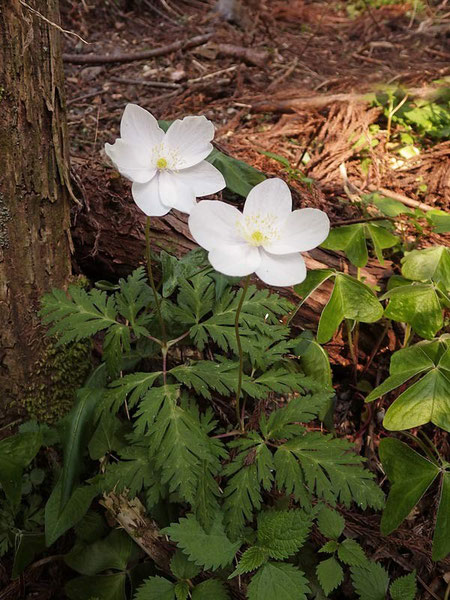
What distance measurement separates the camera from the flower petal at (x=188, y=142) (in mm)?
1587

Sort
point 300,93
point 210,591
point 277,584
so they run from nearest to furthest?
point 277,584
point 210,591
point 300,93

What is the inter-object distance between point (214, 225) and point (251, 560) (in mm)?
985

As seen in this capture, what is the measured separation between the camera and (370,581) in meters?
1.66

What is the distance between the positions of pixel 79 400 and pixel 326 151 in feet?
6.74

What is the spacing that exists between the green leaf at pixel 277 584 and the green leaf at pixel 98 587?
526mm

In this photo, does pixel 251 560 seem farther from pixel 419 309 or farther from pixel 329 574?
pixel 419 309

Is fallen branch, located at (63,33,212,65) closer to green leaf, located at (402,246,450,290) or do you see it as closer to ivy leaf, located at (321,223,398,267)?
ivy leaf, located at (321,223,398,267)

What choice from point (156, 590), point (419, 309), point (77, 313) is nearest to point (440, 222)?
point (419, 309)

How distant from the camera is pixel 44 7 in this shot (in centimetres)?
166

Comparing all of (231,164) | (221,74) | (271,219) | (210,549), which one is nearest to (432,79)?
(221,74)

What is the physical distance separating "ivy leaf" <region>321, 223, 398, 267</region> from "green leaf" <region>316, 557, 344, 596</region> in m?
1.13

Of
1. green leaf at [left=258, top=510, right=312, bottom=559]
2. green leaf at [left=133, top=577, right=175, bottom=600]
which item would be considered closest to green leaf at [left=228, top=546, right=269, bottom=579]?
green leaf at [left=258, top=510, right=312, bottom=559]

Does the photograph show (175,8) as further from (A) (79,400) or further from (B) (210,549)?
(B) (210,549)

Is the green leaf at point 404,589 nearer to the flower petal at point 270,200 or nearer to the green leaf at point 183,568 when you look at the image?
the green leaf at point 183,568
